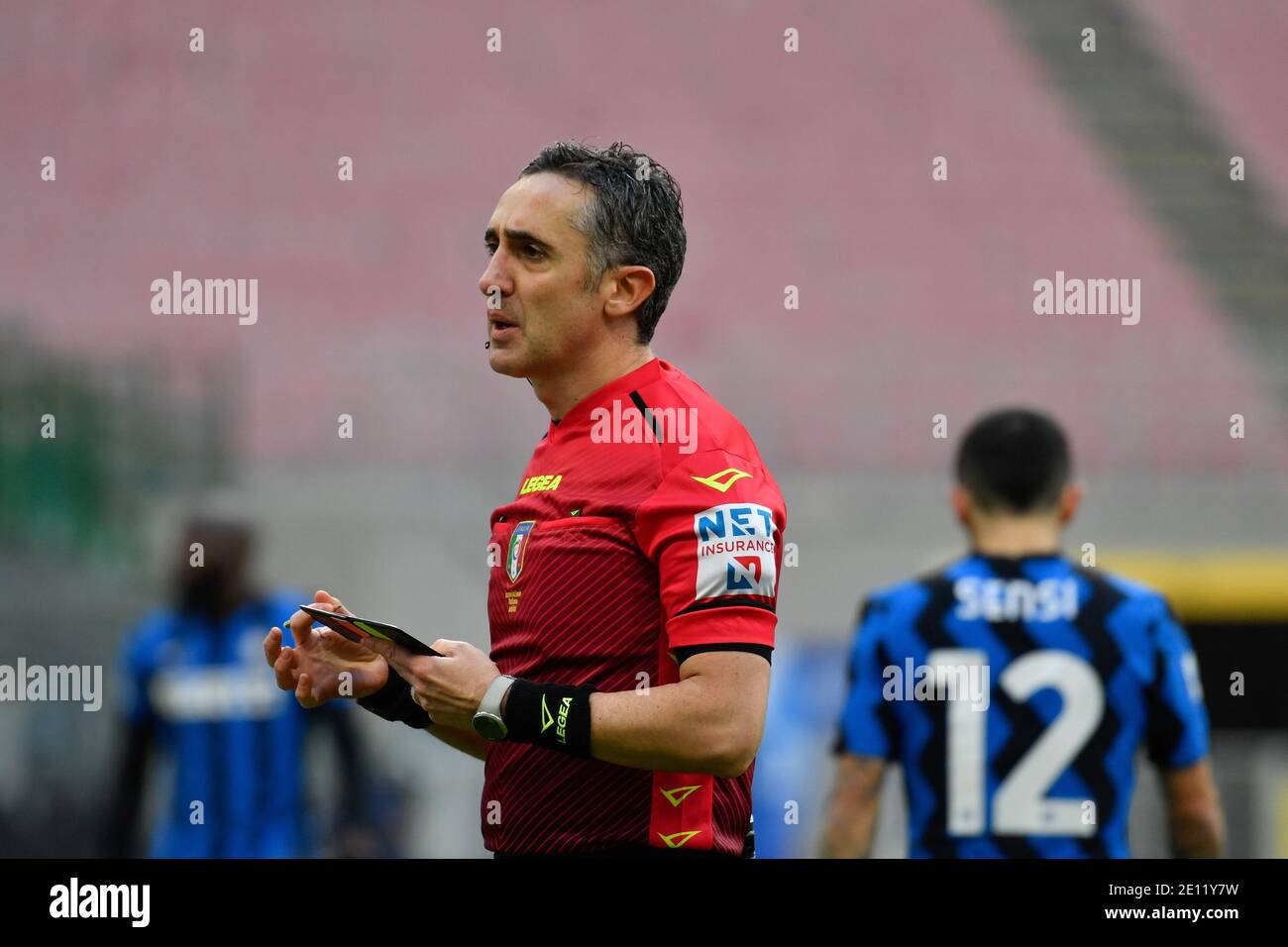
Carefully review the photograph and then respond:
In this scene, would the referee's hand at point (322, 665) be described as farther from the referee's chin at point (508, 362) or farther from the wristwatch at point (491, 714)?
the referee's chin at point (508, 362)

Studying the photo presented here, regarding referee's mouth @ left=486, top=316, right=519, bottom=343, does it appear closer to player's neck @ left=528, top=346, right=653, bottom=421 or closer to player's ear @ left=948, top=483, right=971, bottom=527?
player's neck @ left=528, top=346, right=653, bottom=421

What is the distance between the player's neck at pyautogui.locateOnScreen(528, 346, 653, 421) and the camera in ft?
8.16

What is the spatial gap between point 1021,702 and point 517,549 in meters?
1.68

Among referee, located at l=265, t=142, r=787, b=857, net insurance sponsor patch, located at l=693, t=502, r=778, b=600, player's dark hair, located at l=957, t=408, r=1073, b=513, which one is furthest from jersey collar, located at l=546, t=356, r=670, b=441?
player's dark hair, located at l=957, t=408, r=1073, b=513

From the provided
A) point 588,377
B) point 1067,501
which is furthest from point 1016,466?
point 588,377

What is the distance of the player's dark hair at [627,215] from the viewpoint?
2.44 metres

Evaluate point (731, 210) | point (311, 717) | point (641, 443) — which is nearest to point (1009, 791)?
point (641, 443)

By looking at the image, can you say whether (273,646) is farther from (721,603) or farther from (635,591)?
(721,603)

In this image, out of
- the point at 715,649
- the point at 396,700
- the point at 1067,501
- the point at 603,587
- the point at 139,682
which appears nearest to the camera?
the point at 715,649

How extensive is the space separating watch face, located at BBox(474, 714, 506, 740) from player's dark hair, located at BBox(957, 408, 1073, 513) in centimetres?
188

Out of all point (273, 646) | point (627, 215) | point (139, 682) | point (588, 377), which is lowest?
point (273, 646)

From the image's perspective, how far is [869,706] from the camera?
3.66 metres

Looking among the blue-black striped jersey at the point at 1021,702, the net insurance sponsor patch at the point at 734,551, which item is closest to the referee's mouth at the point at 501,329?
the net insurance sponsor patch at the point at 734,551
